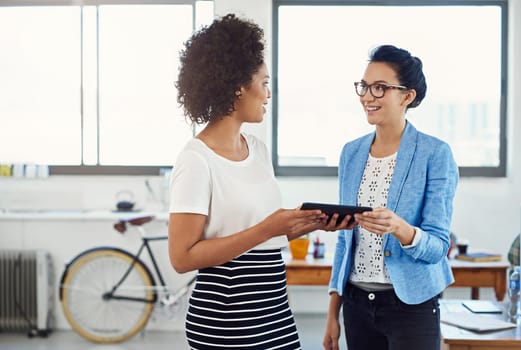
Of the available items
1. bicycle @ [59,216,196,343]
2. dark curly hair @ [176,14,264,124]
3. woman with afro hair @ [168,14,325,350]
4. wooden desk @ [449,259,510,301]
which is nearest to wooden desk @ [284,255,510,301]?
wooden desk @ [449,259,510,301]

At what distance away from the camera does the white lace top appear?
206 cm

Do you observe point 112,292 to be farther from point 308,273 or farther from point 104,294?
point 308,273

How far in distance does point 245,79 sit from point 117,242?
3.60m

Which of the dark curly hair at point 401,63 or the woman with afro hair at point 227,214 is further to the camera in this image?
the dark curly hair at point 401,63

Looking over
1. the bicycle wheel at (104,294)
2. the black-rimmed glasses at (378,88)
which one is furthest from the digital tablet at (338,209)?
the bicycle wheel at (104,294)

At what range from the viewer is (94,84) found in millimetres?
5367

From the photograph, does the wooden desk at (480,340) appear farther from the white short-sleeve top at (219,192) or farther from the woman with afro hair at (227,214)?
the white short-sleeve top at (219,192)

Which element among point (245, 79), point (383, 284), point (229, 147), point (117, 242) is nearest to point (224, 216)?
point (229, 147)

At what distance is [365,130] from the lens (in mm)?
5422

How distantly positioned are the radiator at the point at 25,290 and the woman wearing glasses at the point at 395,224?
3.40 metres

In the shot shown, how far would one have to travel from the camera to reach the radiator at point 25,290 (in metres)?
5.06

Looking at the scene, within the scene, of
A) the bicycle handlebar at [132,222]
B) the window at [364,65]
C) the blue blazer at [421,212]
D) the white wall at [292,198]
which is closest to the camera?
the blue blazer at [421,212]

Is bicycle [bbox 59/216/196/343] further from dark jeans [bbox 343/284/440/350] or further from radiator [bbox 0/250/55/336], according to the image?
dark jeans [bbox 343/284/440/350]

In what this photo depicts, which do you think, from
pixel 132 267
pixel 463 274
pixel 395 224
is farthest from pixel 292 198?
pixel 395 224
